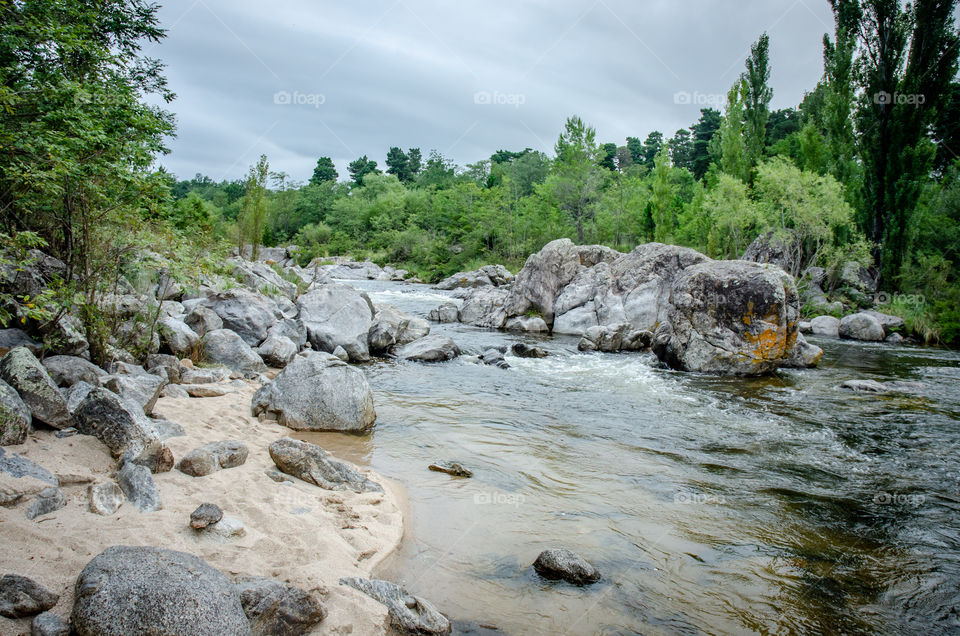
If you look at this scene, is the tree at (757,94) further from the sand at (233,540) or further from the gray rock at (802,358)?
the sand at (233,540)

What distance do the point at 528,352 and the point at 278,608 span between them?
1183 centimetres

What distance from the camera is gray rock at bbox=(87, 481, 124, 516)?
3.38 meters

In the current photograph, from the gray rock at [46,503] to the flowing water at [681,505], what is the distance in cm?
231

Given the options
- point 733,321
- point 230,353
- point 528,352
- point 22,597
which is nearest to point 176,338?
point 230,353

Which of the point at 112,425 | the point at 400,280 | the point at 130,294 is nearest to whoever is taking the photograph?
the point at 112,425

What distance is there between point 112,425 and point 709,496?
576 cm

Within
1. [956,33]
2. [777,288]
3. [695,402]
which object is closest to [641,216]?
[956,33]

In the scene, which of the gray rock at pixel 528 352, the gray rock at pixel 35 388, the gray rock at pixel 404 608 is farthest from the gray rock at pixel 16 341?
the gray rock at pixel 528 352

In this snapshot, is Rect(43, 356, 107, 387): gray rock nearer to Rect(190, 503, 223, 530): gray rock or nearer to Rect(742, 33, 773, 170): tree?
Rect(190, 503, 223, 530): gray rock

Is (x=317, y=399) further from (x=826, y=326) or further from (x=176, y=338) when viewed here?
(x=826, y=326)

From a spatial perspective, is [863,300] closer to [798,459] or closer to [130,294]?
[798,459]

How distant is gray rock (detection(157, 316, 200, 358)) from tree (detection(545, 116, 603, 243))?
123 ft

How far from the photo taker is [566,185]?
4350 centimetres

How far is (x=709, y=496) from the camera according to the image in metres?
5.33
